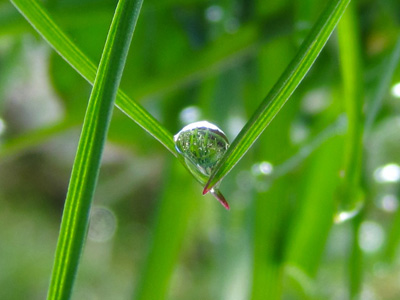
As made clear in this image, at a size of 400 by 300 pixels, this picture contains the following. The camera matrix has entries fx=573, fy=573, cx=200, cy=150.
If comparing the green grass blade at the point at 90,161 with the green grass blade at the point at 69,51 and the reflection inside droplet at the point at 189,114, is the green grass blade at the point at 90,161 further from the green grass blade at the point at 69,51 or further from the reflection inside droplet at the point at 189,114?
the reflection inside droplet at the point at 189,114

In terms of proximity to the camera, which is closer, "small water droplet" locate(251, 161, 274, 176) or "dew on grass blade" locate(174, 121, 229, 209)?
"dew on grass blade" locate(174, 121, 229, 209)

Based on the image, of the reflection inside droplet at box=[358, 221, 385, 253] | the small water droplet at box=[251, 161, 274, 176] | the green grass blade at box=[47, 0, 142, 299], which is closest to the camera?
the green grass blade at box=[47, 0, 142, 299]

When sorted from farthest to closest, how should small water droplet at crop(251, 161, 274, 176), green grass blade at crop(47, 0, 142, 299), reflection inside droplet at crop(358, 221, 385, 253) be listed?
reflection inside droplet at crop(358, 221, 385, 253) < small water droplet at crop(251, 161, 274, 176) < green grass blade at crop(47, 0, 142, 299)

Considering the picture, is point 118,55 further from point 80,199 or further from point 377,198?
point 377,198

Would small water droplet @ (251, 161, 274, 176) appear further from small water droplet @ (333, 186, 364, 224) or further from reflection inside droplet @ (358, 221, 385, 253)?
reflection inside droplet @ (358, 221, 385, 253)

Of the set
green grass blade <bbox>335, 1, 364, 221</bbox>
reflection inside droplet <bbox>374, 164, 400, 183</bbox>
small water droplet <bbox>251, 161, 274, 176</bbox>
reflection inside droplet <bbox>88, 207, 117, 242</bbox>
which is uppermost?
reflection inside droplet <bbox>88, 207, 117, 242</bbox>

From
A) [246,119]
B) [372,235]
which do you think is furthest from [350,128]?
[372,235]

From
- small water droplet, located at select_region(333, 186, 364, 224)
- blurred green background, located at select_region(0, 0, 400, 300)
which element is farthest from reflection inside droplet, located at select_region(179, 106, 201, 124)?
small water droplet, located at select_region(333, 186, 364, 224)

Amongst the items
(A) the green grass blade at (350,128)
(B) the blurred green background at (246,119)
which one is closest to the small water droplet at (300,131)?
(B) the blurred green background at (246,119)
